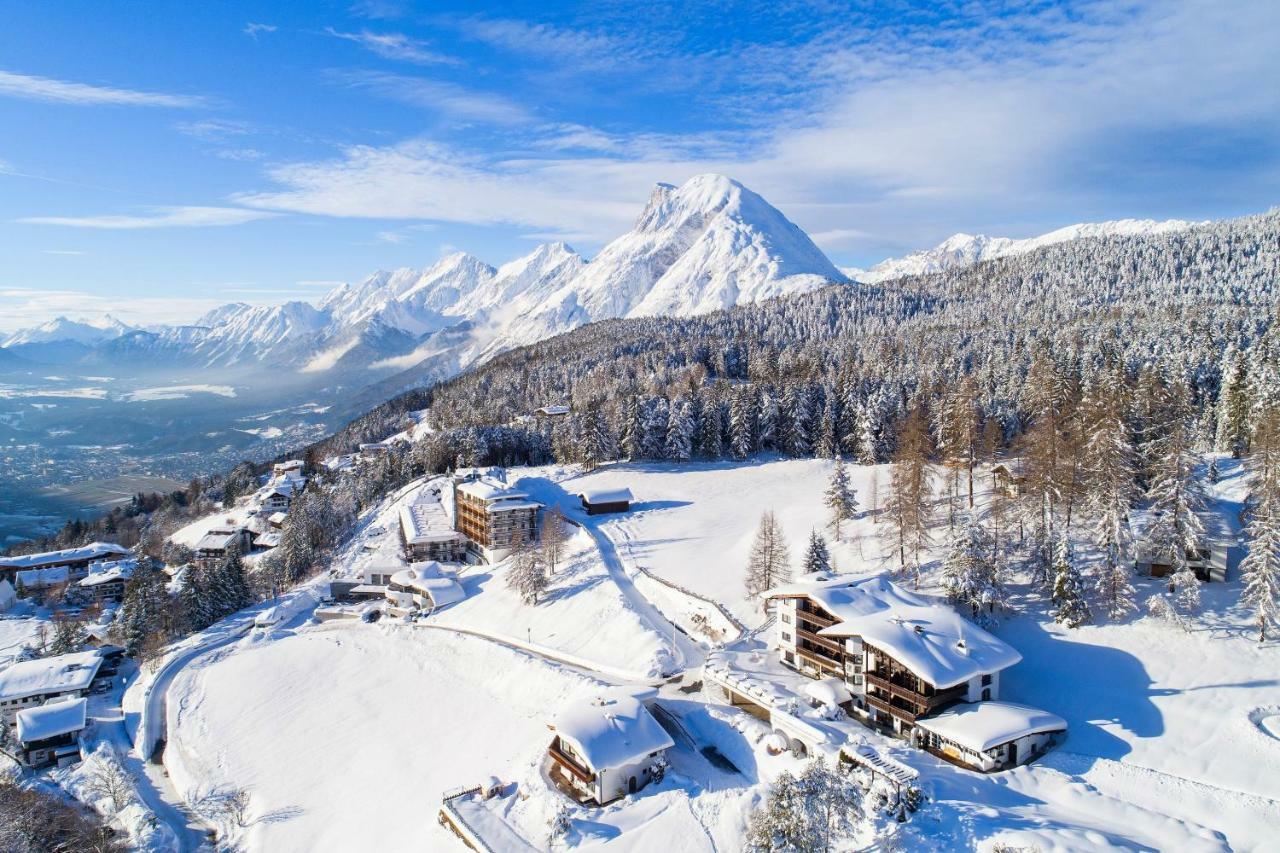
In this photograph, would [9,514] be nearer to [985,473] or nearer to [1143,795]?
[985,473]

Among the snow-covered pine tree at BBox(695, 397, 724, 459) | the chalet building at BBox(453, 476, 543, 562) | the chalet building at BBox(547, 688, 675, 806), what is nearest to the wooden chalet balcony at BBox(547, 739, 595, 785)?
the chalet building at BBox(547, 688, 675, 806)

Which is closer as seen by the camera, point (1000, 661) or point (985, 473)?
point (1000, 661)

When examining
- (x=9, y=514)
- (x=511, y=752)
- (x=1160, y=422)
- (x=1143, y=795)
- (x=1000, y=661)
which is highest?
(x=1160, y=422)

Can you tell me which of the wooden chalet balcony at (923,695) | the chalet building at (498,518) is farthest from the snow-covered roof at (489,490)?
the wooden chalet balcony at (923,695)

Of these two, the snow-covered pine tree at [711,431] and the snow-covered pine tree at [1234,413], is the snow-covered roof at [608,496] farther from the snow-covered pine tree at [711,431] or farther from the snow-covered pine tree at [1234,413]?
the snow-covered pine tree at [1234,413]

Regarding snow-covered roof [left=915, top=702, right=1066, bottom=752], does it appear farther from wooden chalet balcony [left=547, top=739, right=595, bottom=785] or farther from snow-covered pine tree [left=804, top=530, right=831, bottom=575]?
snow-covered pine tree [left=804, top=530, right=831, bottom=575]

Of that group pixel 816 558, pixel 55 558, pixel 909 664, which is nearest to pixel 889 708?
pixel 909 664

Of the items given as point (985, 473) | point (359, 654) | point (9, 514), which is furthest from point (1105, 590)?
point (9, 514)
